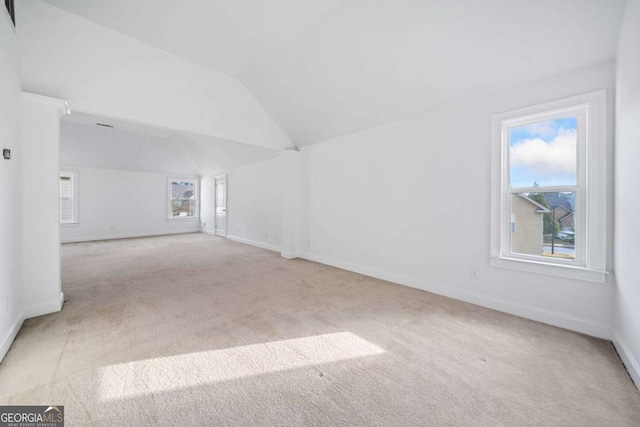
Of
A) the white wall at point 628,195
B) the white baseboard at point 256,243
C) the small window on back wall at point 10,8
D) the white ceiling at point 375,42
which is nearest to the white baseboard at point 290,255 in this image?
the white baseboard at point 256,243

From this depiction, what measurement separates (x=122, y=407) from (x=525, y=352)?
9.19 feet

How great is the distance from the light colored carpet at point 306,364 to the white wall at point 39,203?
0.29 metres

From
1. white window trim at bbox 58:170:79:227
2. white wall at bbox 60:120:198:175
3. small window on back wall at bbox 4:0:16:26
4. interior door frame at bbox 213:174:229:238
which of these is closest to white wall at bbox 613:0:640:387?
small window on back wall at bbox 4:0:16:26

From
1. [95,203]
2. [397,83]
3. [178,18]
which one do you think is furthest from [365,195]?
→ [95,203]

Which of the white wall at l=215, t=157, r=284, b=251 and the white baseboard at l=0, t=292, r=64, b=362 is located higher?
the white wall at l=215, t=157, r=284, b=251

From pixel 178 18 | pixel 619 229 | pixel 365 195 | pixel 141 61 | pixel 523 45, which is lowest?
pixel 619 229

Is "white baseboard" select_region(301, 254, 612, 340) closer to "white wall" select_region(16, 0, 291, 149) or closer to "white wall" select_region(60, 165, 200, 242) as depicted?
"white wall" select_region(16, 0, 291, 149)

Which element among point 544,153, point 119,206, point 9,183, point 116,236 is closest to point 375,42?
point 544,153

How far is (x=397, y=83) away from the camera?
Answer: 10.4 feet

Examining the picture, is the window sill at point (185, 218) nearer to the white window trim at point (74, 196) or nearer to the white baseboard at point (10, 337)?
the white window trim at point (74, 196)

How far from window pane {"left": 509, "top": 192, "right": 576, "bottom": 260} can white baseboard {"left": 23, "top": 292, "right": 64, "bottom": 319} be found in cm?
498

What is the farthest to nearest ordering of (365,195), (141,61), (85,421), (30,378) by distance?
(365,195), (141,61), (30,378), (85,421)

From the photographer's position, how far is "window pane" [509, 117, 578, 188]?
244 cm

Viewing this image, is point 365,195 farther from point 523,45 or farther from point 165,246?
point 165,246
